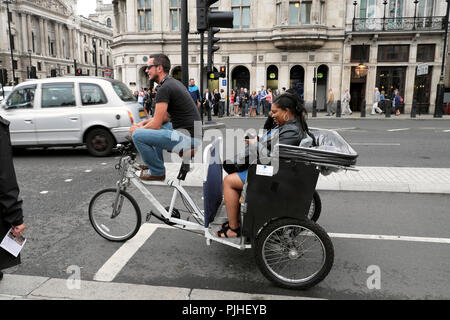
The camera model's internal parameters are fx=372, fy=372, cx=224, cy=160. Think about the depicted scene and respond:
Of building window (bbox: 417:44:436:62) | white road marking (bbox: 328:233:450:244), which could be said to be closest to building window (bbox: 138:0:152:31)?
building window (bbox: 417:44:436:62)

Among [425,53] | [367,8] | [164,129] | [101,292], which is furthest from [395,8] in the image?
[101,292]

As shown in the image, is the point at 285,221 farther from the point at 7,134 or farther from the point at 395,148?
the point at 395,148

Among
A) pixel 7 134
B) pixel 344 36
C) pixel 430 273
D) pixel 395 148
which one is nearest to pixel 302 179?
pixel 430 273

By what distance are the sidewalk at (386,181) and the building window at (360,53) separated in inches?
928

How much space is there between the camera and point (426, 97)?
2784cm

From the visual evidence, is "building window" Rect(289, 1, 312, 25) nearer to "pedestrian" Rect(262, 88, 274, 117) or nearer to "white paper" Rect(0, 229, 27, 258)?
"pedestrian" Rect(262, 88, 274, 117)

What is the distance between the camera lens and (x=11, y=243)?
8.48ft

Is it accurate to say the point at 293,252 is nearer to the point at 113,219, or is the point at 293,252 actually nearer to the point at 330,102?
the point at 113,219

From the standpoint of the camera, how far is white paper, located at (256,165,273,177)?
301cm

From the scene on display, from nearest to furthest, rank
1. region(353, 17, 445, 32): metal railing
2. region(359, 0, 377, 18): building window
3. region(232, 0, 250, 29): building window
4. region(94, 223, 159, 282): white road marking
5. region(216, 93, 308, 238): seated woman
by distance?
region(216, 93, 308, 238): seated woman < region(94, 223, 159, 282): white road marking < region(353, 17, 445, 32): metal railing < region(359, 0, 377, 18): building window < region(232, 0, 250, 29): building window

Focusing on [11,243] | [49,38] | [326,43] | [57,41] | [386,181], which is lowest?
[386,181]

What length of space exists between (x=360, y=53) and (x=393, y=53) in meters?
2.38

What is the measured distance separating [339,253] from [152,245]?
1972mm

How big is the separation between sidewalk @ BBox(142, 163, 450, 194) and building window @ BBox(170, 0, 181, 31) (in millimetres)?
26433
